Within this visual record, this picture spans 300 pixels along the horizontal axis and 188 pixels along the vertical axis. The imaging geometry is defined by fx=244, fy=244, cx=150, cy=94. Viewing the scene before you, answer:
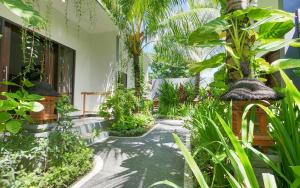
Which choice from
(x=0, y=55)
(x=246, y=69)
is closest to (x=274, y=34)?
(x=246, y=69)

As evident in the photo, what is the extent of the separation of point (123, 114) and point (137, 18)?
3668 mm

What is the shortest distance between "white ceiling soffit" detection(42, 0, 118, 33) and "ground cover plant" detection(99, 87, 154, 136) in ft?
8.62

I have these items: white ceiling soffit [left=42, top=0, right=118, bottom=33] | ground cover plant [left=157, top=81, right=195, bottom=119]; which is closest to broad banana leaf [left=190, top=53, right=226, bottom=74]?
white ceiling soffit [left=42, top=0, right=118, bottom=33]

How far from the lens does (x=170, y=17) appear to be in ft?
29.7

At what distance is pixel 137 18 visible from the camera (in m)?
9.20

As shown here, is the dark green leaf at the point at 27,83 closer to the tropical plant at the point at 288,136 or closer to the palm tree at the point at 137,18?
the tropical plant at the point at 288,136

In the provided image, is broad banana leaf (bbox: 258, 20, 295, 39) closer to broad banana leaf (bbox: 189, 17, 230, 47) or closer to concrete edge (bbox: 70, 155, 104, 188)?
broad banana leaf (bbox: 189, 17, 230, 47)

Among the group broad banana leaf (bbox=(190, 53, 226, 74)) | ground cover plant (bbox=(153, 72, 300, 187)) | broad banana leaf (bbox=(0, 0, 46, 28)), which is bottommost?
ground cover plant (bbox=(153, 72, 300, 187))

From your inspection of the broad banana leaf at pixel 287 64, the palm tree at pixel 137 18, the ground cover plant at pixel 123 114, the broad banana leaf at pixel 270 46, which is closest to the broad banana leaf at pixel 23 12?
the broad banana leaf at pixel 270 46

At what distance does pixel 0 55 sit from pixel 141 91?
17.3ft

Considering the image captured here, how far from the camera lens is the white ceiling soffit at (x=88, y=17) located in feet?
24.6

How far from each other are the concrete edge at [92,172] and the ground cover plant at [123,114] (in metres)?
2.71

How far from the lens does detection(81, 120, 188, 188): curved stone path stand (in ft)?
Answer: 12.4

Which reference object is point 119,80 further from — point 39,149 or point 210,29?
point 210,29
